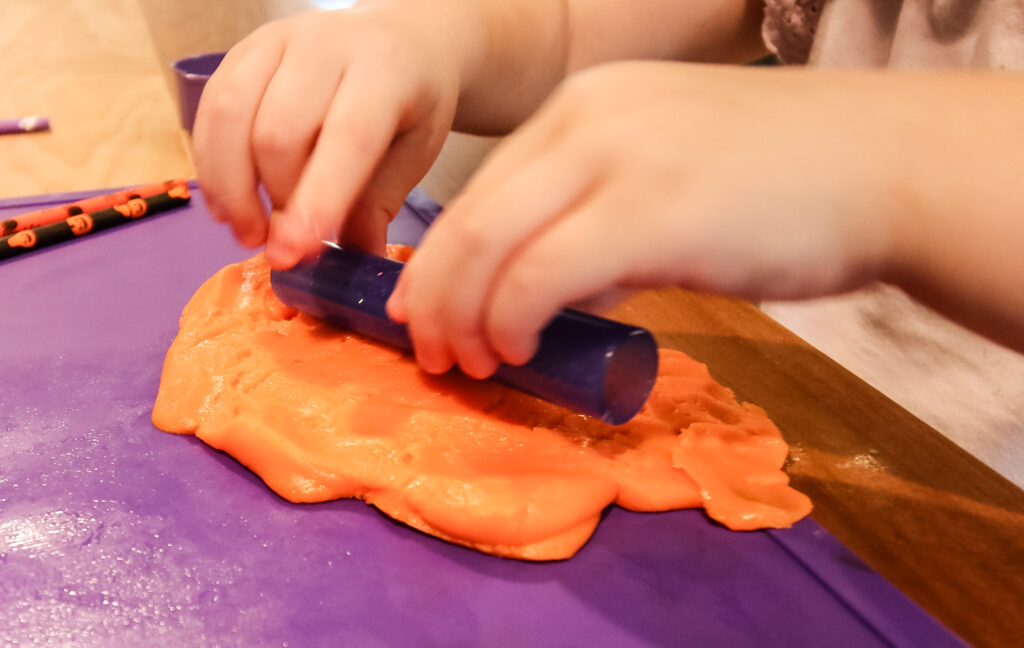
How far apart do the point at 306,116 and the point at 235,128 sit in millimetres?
73

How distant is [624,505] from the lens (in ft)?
2.02

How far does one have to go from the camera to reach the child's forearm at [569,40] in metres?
0.89

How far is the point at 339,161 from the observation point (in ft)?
2.00

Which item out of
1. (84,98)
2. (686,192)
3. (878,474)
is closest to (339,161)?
(686,192)

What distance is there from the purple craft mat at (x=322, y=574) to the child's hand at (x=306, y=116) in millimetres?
240

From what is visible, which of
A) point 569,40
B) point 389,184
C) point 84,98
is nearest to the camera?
point 389,184

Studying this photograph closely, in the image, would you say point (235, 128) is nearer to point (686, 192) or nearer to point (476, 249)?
point (476, 249)

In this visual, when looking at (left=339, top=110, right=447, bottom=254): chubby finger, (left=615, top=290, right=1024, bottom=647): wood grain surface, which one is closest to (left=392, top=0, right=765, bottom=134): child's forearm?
(left=339, top=110, right=447, bottom=254): chubby finger

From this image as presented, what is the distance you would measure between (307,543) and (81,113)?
2.06m

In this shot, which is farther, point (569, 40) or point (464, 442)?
point (569, 40)

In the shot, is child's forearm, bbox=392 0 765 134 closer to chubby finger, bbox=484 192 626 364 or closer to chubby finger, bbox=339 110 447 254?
chubby finger, bbox=339 110 447 254

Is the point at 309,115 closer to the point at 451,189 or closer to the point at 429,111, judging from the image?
the point at 429,111

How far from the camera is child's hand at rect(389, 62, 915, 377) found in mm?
402

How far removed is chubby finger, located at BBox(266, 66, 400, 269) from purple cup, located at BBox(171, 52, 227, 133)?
0.79 meters
